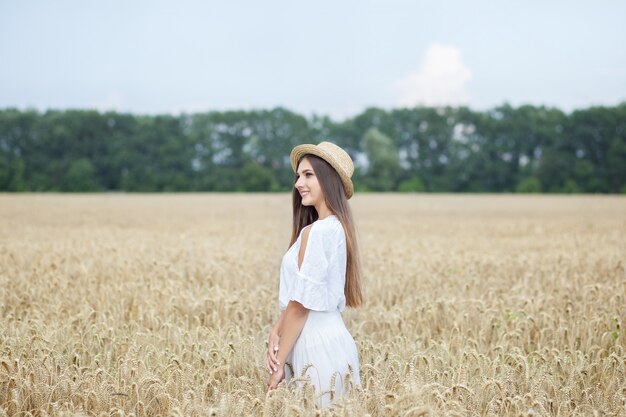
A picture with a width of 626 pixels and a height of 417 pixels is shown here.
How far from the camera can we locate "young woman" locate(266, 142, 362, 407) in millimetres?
3414

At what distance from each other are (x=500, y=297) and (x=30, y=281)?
6.05 metres

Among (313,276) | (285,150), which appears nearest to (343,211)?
(313,276)

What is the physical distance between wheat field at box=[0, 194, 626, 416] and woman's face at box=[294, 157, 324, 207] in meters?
0.54

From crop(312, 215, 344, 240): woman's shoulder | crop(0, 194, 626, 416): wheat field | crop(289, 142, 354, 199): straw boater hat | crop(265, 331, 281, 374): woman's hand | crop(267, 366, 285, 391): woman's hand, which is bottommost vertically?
crop(0, 194, 626, 416): wheat field

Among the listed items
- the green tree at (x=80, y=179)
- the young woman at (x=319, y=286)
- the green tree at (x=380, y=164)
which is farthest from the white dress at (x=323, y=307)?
the green tree at (x=80, y=179)

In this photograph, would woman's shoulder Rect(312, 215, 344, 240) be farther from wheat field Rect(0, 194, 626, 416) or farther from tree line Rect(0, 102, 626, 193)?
tree line Rect(0, 102, 626, 193)

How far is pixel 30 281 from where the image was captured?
758 cm

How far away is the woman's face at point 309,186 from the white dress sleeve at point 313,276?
286mm

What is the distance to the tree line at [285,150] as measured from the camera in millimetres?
66688

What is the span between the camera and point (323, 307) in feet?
11.3

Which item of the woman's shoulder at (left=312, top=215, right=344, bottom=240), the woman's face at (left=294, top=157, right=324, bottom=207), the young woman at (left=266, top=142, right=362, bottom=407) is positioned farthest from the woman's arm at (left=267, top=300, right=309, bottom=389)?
the woman's face at (left=294, top=157, right=324, bottom=207)

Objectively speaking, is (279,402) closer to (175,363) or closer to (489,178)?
(175,363)

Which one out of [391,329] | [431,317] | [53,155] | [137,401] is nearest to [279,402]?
[137,401]

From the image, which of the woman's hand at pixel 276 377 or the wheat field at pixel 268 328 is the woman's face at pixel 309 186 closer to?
the wheat field at pixel 268 328
